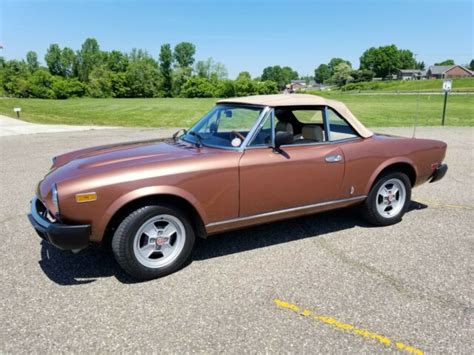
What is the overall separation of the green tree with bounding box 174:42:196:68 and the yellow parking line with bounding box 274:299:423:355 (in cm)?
10979

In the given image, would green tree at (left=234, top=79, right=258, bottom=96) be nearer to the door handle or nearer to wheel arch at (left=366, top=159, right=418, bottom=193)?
wheel arch at (left=366, top=159, right=418, bottom=193)

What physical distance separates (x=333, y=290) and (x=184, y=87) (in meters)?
83.4

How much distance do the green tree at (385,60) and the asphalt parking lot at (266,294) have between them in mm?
138541

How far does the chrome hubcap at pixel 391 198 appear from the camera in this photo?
4551 mm

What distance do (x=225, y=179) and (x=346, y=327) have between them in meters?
1.60

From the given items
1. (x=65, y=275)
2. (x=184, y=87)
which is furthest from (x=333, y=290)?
(x=184, y=87)

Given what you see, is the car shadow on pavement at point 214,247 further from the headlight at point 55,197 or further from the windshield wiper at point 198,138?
the windshield wiper at point 198,138

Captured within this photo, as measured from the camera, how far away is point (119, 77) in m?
80.3

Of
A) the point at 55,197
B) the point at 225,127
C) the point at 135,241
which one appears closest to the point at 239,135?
the point at 225,127

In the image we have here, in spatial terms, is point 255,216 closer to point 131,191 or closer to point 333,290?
point 333,290

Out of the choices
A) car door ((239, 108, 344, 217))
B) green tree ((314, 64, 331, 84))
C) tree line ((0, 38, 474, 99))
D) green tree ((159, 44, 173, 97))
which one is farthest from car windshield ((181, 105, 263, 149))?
green tree ((314, 64, 331, 84))

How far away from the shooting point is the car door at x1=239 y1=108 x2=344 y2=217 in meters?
3.61

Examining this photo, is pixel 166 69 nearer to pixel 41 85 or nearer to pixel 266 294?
pixel 41 85

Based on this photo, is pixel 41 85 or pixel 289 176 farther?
pixel 41 85
